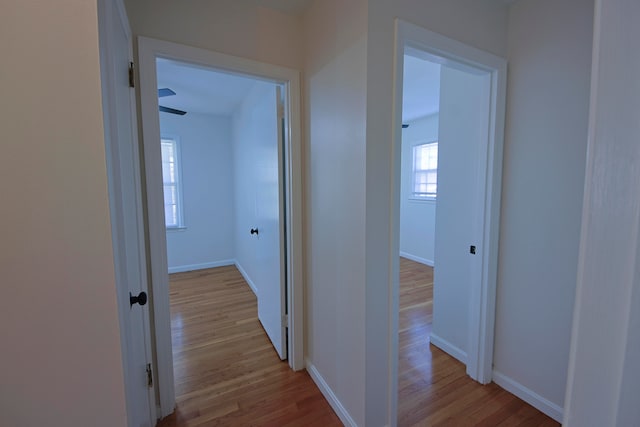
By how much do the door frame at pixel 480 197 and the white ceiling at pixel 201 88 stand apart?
4.85 feet

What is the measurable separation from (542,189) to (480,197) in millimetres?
322

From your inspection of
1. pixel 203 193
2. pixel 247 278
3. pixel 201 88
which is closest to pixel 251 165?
pixel 201 88

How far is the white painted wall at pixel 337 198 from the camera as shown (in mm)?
1321

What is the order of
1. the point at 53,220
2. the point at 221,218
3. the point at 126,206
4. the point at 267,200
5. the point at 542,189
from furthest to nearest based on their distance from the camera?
1. the point at 221,218
2. the point at 267,200
3. the point at 542,189
4. the point at 126,206
5. the point at 53,220

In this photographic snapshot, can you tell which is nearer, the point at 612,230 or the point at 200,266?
the point at 612,230

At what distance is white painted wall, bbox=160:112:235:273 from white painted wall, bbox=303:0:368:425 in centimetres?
316

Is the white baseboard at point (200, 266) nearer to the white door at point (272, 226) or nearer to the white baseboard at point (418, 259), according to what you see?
the white door at point (272, 226)

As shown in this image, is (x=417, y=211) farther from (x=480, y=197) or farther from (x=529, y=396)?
(x=529, y=396)

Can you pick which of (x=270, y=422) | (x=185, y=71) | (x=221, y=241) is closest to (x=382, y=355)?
(x=270, y=422)

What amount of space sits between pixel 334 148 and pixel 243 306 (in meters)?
2.36

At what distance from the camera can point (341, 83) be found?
4.66 ft

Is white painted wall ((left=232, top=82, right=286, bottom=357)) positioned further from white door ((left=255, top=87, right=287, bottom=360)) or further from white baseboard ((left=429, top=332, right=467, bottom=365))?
white baseboard ((left=429, top=332, right=467, bottom=365))

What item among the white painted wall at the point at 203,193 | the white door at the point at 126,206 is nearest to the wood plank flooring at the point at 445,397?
the white door at the point at 126,206

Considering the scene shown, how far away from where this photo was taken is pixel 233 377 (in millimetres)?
1938
